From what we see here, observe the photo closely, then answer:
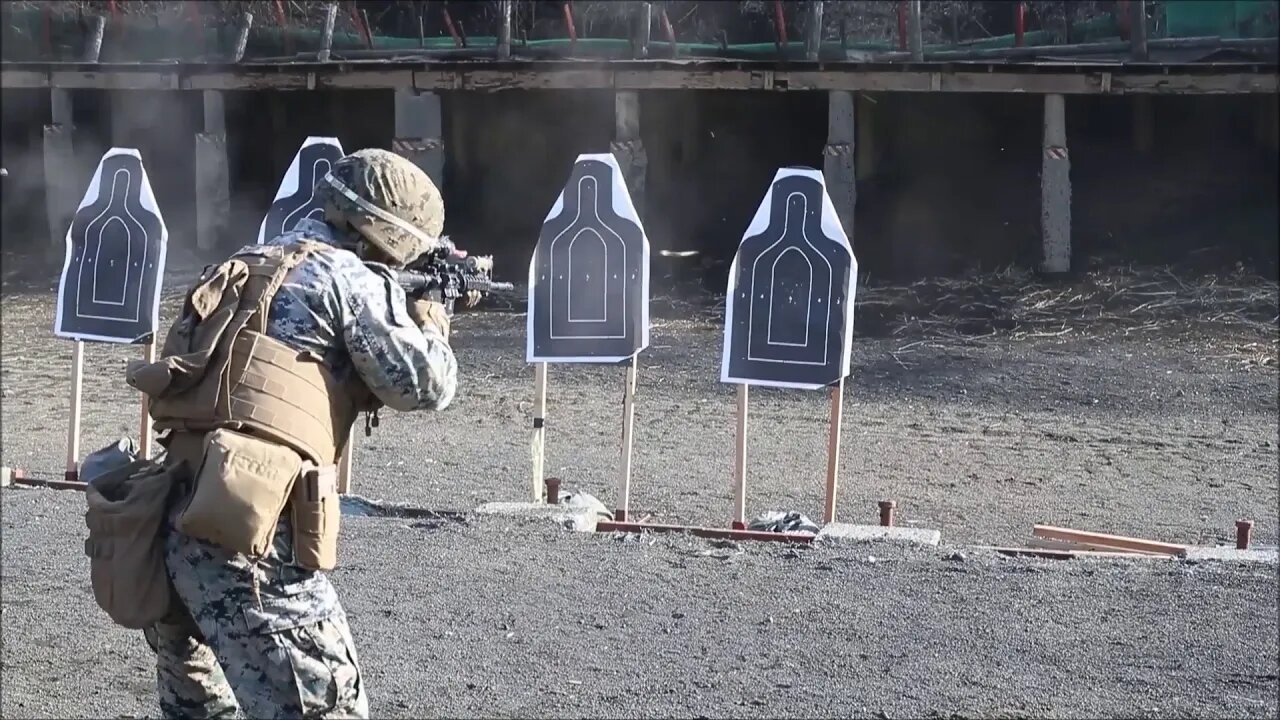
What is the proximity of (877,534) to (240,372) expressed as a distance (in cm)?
408

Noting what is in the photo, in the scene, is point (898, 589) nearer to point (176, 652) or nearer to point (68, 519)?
point (176, 652)

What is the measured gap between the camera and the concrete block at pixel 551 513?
694 centimetres

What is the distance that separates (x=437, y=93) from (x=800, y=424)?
794cm

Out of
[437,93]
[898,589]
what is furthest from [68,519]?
[437,93]

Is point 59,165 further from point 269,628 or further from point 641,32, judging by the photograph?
point 269,628

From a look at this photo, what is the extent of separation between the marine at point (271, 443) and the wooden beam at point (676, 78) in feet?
39.5

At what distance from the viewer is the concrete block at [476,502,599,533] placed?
22.8ft

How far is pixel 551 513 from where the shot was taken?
7.04 meters

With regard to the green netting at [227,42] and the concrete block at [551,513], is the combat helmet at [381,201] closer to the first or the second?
the concrete block at [551,513]

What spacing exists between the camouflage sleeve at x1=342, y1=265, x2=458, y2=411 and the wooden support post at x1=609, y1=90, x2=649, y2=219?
1229 cm

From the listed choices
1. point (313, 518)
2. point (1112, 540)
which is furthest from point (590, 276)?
point (313, 518)

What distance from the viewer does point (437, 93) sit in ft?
53.1

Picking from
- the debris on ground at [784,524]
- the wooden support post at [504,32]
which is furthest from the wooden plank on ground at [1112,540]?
the wooden support post at [504,32]

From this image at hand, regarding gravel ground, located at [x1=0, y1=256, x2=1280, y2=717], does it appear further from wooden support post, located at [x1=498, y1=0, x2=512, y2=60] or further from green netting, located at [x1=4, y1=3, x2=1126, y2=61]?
green netting, located at [x1=4, y1=3, x2=1126, y2=61]
